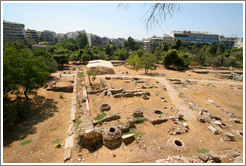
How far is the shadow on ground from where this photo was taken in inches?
306

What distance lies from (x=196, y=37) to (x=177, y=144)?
317ft

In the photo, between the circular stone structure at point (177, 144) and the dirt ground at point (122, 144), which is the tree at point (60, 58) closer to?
the dirt ground at point (122, 144)

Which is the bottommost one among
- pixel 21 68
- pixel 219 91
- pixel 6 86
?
pixel 219 91

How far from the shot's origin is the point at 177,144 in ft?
24.7

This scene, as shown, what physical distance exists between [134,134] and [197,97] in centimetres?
1197

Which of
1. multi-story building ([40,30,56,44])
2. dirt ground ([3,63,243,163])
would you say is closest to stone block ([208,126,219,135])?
dirt ground ([3,63,243,163])

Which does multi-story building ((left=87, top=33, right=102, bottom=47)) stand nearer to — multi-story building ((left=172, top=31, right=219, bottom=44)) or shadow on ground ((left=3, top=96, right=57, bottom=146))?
multi-story building ((left=172, top=31, right=219, bottom=44))

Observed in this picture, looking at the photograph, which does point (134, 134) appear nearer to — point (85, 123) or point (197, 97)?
point (85, 123)

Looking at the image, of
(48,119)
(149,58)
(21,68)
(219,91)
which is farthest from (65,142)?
(149,58)

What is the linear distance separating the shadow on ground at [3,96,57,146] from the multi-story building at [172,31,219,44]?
88863 mm

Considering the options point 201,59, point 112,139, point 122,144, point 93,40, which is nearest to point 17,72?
point 112,139

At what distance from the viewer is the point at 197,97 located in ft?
50.9

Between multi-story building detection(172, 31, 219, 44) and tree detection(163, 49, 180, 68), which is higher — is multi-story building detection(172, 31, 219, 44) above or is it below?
above

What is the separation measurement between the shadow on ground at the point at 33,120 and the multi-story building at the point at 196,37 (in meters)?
88.9
